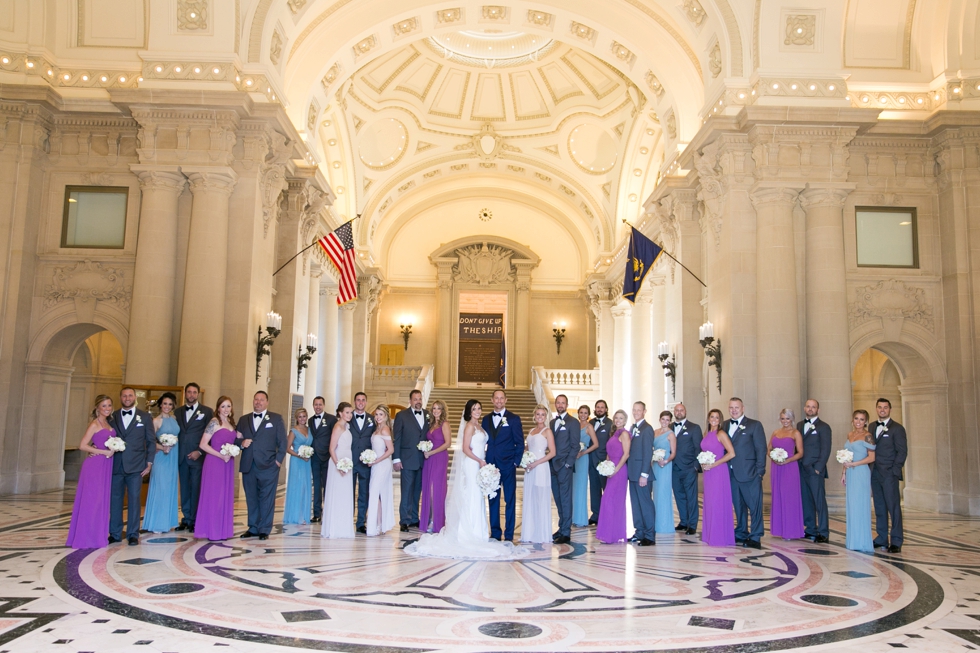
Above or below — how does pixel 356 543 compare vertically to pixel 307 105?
below

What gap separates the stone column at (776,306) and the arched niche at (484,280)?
18506 millimetres

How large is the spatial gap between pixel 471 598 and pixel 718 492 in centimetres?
431

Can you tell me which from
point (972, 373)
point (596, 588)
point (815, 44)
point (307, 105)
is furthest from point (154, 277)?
point (972, 373)

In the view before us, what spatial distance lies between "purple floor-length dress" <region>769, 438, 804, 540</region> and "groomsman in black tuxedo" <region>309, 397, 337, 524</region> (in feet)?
19.2

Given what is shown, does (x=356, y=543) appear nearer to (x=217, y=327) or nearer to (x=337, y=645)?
(x=337, y=645)

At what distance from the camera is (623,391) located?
25.4 meters

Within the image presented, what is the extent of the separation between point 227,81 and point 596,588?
11387 millimetres

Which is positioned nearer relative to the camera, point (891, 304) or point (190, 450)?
point (190, 450)

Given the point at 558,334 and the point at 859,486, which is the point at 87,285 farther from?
the point at 558,334

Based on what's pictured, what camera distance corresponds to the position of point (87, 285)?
1442cm

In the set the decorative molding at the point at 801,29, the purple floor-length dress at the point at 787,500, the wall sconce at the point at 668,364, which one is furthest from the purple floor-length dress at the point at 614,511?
the decorative molding at the point at 801,29

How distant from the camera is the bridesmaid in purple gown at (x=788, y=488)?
33.0 feet

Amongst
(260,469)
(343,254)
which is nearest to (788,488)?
(260,469)

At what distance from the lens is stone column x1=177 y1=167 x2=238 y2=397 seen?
1339cm
